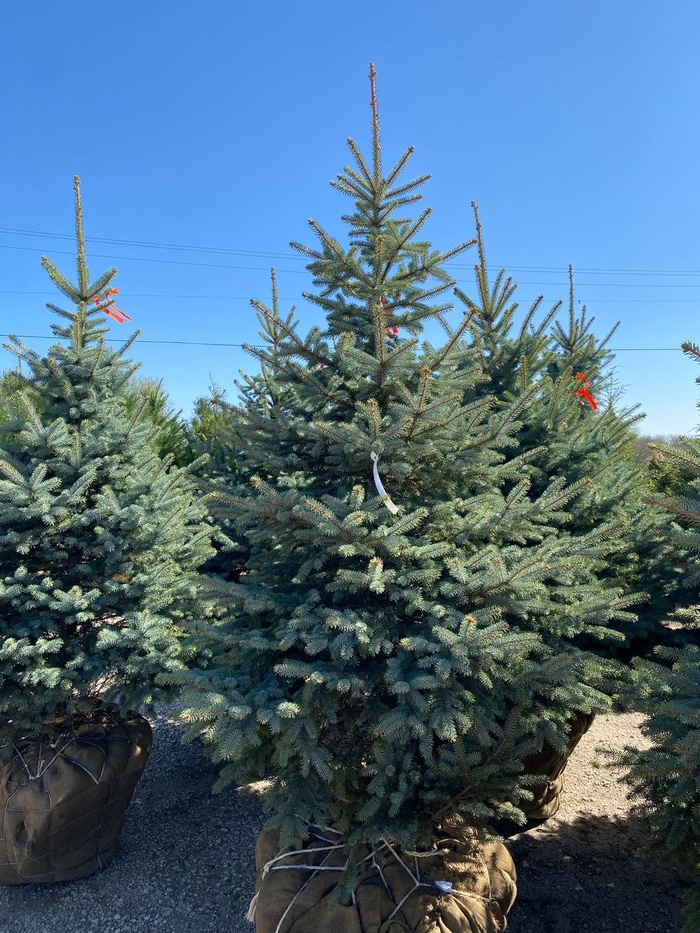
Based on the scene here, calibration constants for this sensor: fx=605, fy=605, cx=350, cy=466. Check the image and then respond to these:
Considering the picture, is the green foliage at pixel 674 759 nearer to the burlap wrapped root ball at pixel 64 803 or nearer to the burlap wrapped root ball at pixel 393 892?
the burlap wrapped root ball at pixel 393 892

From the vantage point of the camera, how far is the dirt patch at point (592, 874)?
3.39 metres

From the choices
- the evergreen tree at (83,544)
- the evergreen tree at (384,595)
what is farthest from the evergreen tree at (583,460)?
the evergreen tree at (83,544)

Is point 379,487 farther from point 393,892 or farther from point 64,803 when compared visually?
point 64,803

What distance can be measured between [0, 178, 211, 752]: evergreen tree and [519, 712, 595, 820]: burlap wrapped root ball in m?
2.51

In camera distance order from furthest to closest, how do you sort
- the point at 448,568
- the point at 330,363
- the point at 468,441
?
1. the point at 330,363
2. the point at 468,441
3. the point at 448,568

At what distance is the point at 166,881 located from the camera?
3.96m

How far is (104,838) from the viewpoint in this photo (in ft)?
13.3

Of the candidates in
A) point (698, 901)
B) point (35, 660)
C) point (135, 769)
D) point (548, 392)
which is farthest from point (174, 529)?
point (698, 901)

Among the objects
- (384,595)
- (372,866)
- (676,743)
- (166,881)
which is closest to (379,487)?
(384,595)

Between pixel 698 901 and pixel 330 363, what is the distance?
9.93ft

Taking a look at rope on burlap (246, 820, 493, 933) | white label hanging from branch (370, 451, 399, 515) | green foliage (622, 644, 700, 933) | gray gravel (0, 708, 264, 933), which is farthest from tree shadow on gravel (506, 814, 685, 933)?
white label hanging from branch (370, 451, 399, 515)

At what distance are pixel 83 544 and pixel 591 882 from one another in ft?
12.6

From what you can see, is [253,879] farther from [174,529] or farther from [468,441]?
[468,441]

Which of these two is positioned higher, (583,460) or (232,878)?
(583,460)
